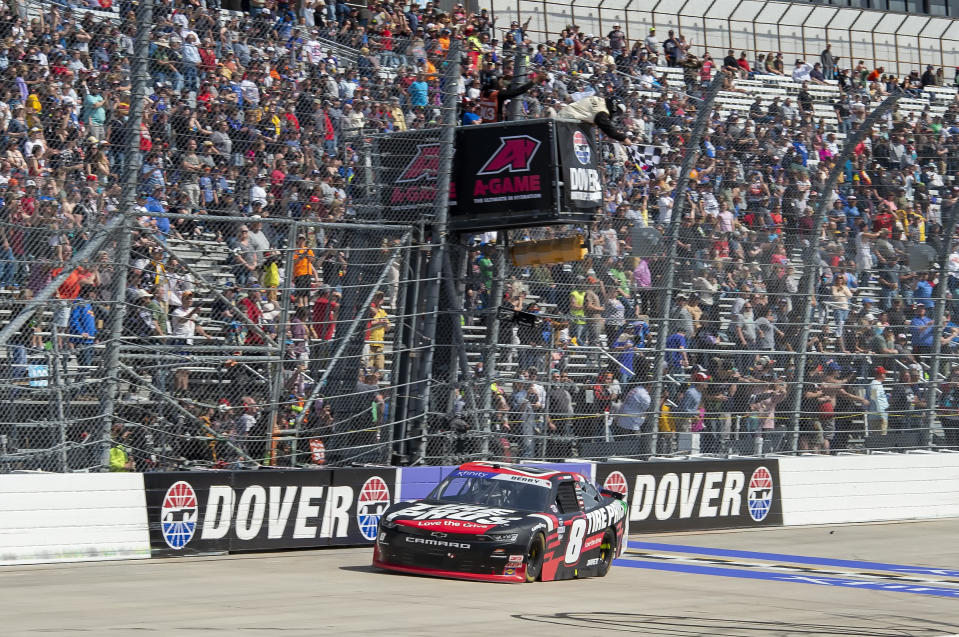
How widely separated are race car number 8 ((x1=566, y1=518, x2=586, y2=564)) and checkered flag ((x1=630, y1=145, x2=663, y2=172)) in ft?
17.6

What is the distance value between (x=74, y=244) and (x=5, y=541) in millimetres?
2727

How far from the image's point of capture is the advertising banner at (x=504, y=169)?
16438 millimetres

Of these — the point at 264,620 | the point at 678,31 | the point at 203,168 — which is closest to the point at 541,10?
the point at 678,31

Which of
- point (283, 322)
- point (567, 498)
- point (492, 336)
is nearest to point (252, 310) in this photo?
point (283, 322)

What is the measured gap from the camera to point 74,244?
542 inches

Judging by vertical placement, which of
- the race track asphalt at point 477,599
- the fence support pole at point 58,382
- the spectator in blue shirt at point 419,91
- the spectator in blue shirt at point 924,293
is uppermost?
the spectator in blue shirt at point 419,91

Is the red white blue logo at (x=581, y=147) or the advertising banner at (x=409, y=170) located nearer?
the red white blue logo at (x=581, y=147)

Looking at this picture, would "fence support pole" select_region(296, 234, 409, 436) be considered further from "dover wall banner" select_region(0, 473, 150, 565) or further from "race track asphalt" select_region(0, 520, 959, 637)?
"dover wall banner" select_region(0, 473, 150, 565)

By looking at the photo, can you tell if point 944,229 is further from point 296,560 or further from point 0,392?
point 0,392

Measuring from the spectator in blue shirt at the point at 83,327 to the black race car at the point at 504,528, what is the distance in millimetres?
3112

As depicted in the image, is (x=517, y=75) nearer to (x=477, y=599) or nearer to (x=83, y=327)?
(x=83, y=327)

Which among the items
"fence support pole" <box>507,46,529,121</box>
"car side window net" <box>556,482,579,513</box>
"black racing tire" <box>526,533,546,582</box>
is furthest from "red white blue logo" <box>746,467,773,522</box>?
"black racing tire" <box>526,533,546,582</box>

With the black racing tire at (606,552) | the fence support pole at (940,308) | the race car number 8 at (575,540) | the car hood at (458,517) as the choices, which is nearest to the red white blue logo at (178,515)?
the car hood at (458,517)

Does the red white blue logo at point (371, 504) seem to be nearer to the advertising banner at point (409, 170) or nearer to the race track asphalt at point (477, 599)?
the race track asphalt at point (477, 599)
